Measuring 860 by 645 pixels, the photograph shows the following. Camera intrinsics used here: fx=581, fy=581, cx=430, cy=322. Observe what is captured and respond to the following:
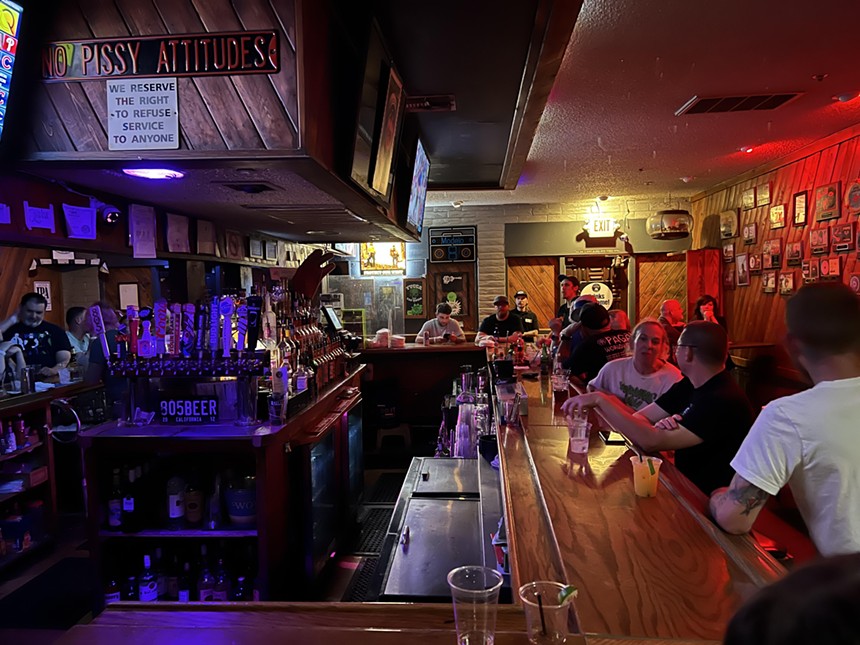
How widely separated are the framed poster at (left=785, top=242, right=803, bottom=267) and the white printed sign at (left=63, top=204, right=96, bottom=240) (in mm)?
6149

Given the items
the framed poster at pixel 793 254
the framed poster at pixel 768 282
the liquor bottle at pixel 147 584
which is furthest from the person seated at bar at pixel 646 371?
the framed poster at pixel 768 282

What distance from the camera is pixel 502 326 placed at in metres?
7.99

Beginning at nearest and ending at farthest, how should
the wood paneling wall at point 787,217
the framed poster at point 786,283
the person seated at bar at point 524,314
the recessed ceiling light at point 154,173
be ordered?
the recessed ceiling light at point 154,173
the wood paneling wall at point 787,217
the framed poster at point 786,283
the person seated at bar at point 524,314

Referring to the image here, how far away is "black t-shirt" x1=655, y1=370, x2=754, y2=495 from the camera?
2330 mm

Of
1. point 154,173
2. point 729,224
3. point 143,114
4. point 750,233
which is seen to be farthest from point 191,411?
point 729,224

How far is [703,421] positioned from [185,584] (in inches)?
106

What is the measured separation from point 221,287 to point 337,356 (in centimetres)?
102

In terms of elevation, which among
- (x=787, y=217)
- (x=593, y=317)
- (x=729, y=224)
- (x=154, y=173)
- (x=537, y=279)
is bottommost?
(x=593, y=317)

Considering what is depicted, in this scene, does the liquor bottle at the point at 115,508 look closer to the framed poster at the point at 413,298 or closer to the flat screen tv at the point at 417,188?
the flat screen tv at the point at 417,188

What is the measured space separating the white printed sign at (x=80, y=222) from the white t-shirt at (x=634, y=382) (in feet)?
10.2

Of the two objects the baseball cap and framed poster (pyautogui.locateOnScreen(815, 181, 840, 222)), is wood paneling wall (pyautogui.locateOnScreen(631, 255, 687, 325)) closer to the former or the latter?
framed poster (pyautogui.locateOnScreen(815, 181, 840, 222))

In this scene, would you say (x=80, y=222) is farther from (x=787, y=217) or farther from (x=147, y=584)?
(x=787, y=217)

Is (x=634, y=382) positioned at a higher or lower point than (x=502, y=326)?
lower

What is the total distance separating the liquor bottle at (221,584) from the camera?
304 cm
